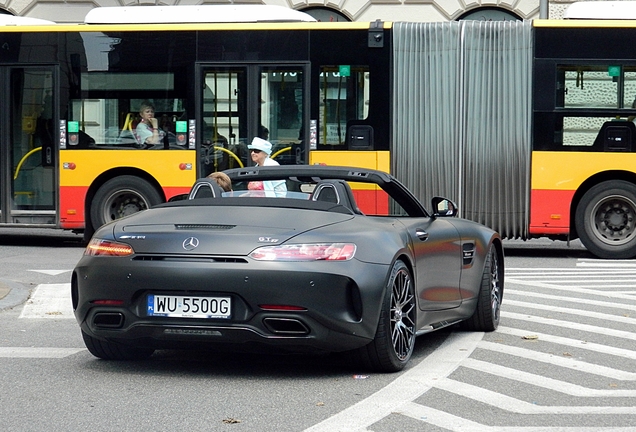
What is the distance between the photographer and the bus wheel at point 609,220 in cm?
1653

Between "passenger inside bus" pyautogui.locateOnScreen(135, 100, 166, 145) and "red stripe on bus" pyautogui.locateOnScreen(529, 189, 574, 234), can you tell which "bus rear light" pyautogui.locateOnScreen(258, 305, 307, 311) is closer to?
"red stripe on bus" pyautogui.locateOnScreen(529, 189, 574, 234)

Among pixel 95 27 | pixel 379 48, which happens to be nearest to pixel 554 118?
pixel 379 48

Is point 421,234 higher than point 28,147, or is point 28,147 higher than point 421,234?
point 28,147

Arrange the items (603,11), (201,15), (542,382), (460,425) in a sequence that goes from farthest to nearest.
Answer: (201,15) → (603,11) → (542,382) → (460,425)

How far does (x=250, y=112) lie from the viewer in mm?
17203

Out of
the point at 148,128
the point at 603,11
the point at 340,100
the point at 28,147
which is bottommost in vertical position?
the point at 28,147

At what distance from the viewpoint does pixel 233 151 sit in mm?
17375

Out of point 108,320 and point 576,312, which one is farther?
point 576,312

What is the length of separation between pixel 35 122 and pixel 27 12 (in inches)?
403

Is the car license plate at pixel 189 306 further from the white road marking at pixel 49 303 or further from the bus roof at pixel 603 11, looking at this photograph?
the bus roof at pixel 603 11

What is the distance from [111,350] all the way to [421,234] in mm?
2080

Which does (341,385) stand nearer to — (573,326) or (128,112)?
(573,326)

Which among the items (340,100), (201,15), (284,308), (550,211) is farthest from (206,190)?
(201,15)

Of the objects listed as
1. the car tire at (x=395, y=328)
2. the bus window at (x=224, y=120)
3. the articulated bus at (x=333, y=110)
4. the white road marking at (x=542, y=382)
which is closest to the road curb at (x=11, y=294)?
the car tire at (x=395, y=328)
